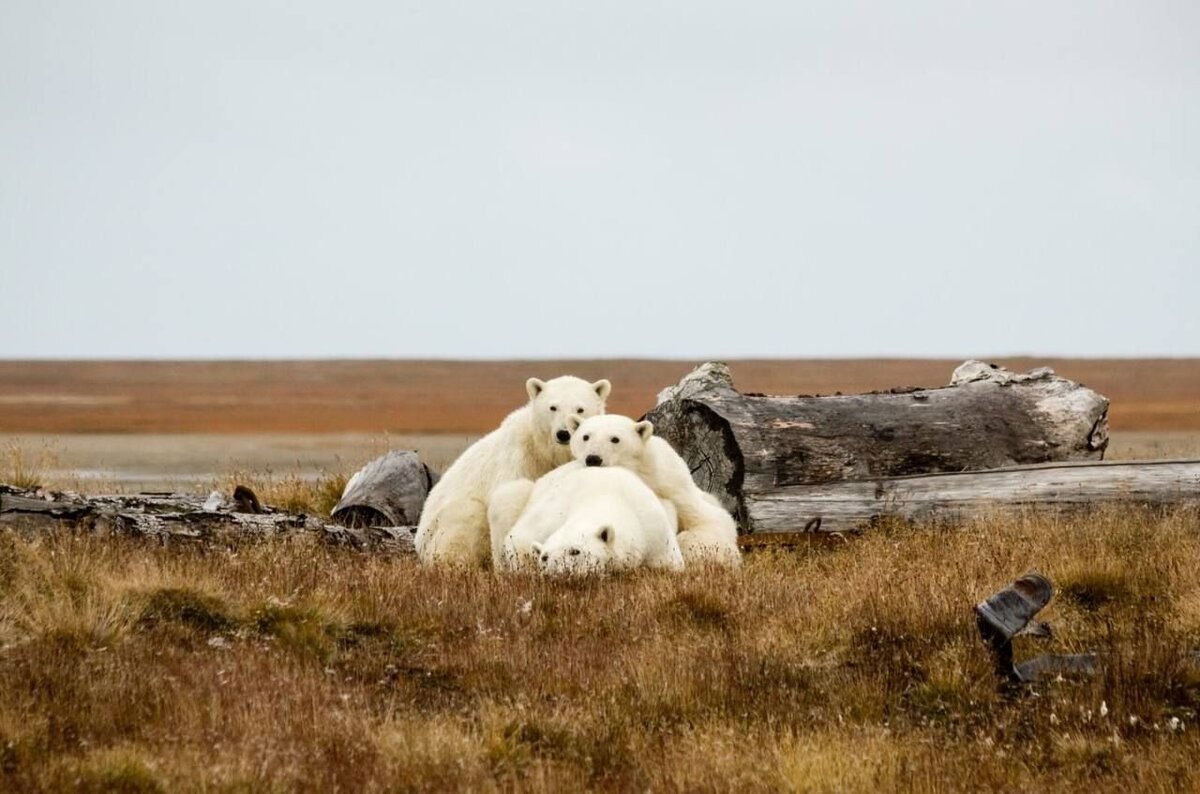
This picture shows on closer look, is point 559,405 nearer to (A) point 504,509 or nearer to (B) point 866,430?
(A) point 504,509

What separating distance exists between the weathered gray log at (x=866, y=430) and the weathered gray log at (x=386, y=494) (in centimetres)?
296

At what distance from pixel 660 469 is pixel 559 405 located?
105 centimetres

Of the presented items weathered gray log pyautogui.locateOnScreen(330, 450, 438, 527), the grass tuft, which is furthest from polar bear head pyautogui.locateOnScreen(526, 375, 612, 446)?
the grass tuft

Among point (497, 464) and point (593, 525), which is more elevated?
point (497, 464)

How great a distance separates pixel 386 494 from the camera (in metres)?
15.2

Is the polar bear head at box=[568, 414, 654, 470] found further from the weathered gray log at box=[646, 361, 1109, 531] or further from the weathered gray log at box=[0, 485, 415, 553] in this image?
the weathered gray log at box=[0, 485, 415, 553]

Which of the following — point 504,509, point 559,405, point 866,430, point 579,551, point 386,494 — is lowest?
point 386,494

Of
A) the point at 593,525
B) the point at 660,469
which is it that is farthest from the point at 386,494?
the point at 593,525

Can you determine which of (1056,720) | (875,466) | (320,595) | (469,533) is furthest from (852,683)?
(875,466)

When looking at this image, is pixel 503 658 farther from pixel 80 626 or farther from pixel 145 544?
pixel 145 544

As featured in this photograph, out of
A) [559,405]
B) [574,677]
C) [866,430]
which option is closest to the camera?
[574,677]

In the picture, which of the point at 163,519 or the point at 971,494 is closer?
the point at 163,519

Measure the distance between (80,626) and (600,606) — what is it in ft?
10.3

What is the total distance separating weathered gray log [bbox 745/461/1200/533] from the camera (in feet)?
41.1
